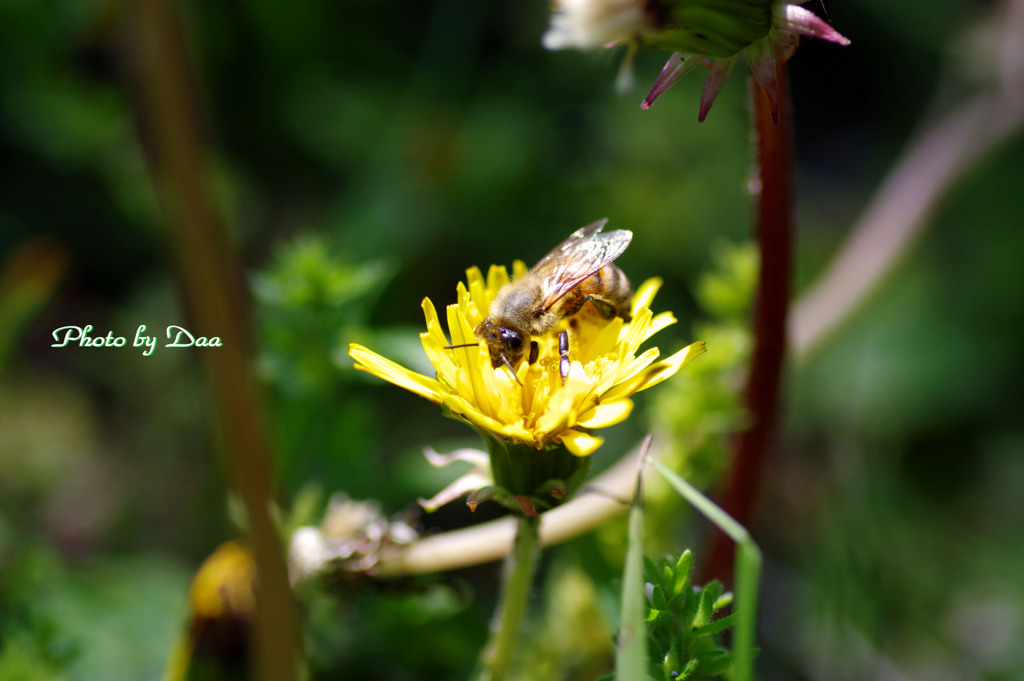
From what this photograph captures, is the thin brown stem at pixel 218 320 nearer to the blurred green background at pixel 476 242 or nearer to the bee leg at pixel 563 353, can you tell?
the bee leg at pixel 563 353

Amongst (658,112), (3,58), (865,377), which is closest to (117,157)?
(3,58)

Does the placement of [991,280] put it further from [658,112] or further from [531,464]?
[531,464]

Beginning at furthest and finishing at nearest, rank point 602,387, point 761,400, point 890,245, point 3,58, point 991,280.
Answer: point 991,280 < point 3,58 < point 890,245 < point 761,400 < point 602,387

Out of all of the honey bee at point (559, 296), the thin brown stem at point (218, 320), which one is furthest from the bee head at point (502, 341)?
the thin brown stem at point (218, 320)

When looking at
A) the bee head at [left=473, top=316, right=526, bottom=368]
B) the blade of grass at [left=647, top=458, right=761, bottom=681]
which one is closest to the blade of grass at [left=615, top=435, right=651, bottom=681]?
the blade of grass at [left=647, top=458, right=761, bottom=681]

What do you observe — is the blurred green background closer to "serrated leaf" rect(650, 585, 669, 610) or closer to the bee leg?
the bee leg

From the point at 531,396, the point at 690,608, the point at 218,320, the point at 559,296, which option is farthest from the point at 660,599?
the point at 218,320
